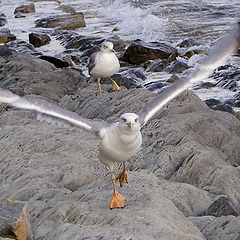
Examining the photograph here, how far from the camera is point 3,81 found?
993 centimetres

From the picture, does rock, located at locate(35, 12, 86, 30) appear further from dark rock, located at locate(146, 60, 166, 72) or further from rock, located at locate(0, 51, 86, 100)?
rock, located at locate(0, 51, 86, 100)

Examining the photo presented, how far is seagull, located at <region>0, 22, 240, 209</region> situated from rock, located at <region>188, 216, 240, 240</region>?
0.78 meters

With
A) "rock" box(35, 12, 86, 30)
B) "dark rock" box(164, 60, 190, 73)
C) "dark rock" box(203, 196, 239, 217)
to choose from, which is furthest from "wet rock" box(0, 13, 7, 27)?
"dark rock" box(203, 196, 239, 217)

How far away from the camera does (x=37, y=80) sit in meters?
9.68

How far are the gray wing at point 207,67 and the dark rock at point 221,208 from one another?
40.3 inches

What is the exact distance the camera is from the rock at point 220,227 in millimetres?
4293

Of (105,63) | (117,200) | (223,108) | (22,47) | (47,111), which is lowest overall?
(22,47)

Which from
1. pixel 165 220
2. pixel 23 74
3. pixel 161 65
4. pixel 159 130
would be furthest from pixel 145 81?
pixel 165 220

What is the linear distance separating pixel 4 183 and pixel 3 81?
16.2 feet

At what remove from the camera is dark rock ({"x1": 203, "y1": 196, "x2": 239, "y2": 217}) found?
4750 millimetres

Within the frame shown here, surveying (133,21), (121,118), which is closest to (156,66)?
(133,21)

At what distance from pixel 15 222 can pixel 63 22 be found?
19429mm

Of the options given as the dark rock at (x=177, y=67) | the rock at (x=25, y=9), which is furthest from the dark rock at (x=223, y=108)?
the rock at (x=25, y=9)

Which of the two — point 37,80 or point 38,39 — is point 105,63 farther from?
point 38,39
